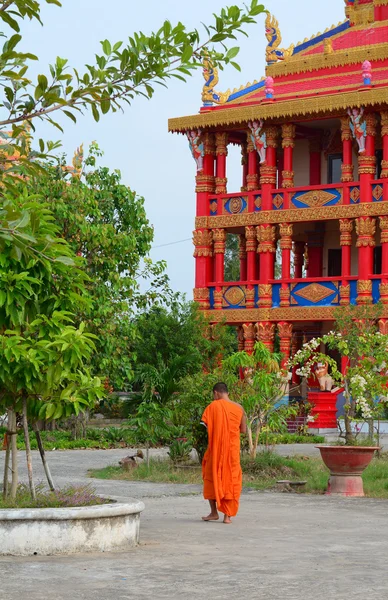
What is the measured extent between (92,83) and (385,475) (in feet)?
38.7

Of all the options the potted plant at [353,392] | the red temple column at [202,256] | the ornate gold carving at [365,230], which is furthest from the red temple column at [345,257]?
the potted plant at [353,392]

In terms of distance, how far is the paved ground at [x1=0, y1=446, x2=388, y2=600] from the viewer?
27.2ft

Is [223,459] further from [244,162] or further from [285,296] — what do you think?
[244,162]

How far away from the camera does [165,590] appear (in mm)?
8359

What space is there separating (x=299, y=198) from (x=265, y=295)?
9.94ft

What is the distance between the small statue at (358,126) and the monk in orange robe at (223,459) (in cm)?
2184

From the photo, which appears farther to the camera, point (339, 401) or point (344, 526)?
point (339, 401)

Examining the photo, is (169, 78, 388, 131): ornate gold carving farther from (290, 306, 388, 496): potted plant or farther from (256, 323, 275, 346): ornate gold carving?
(290, 306, 388, 496): potted plant

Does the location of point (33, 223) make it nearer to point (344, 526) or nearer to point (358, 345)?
point (344, 526)

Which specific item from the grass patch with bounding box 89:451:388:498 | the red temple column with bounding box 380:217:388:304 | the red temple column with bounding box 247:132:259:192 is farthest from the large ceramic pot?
the red temple column with bounding box 247:132:259:192

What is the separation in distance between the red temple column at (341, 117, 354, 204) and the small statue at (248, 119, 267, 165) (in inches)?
99.0

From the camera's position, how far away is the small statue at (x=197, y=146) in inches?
1462

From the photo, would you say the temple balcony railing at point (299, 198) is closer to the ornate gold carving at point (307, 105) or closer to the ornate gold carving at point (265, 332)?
the ornate gold carving at point (307, 105)

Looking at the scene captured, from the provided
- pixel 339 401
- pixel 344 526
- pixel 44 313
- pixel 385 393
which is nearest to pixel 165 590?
pixel 44 313
